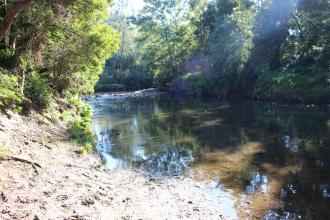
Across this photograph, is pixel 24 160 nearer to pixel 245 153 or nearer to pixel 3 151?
pixel 3 151

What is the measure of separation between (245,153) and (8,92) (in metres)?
8.71

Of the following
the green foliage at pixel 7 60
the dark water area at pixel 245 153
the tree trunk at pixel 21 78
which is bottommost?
the dark water area at pixel 245 153

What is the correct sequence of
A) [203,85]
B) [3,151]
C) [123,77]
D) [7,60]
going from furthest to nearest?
[123,77], [203,85], [7,60], [3,151]

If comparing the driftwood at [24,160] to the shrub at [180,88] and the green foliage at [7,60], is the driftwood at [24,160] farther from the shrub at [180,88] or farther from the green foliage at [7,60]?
the shrub at [180,88]

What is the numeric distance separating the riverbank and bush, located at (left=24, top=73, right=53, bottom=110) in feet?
8.16

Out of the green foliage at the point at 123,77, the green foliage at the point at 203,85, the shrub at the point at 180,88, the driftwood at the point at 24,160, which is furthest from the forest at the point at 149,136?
the green foliage at the point at 123,77

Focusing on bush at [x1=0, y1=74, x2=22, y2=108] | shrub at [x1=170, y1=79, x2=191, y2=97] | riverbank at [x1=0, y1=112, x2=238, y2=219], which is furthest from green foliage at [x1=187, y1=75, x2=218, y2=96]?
riverbank at [x1=0, y1=112, x2=238, y2=219]

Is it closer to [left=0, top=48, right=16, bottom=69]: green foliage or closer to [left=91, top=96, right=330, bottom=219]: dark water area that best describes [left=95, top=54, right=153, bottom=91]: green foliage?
[left=91, top=96, right=330, bottom=219]: dark water area

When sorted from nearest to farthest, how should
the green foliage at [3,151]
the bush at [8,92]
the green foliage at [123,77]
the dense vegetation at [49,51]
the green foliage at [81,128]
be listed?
the green foliage at [3,151]
the bush at [8,92]
the dense vegetation at [49,51]
the green foliage at [81,128]
the green foliage at [123,77]

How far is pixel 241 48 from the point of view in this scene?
3988 centimetres

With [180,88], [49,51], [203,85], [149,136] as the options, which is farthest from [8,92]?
[180,88]

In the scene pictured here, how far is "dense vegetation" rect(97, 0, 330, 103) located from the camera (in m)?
33.1

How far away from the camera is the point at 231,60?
135ft

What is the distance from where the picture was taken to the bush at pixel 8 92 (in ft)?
39.2
